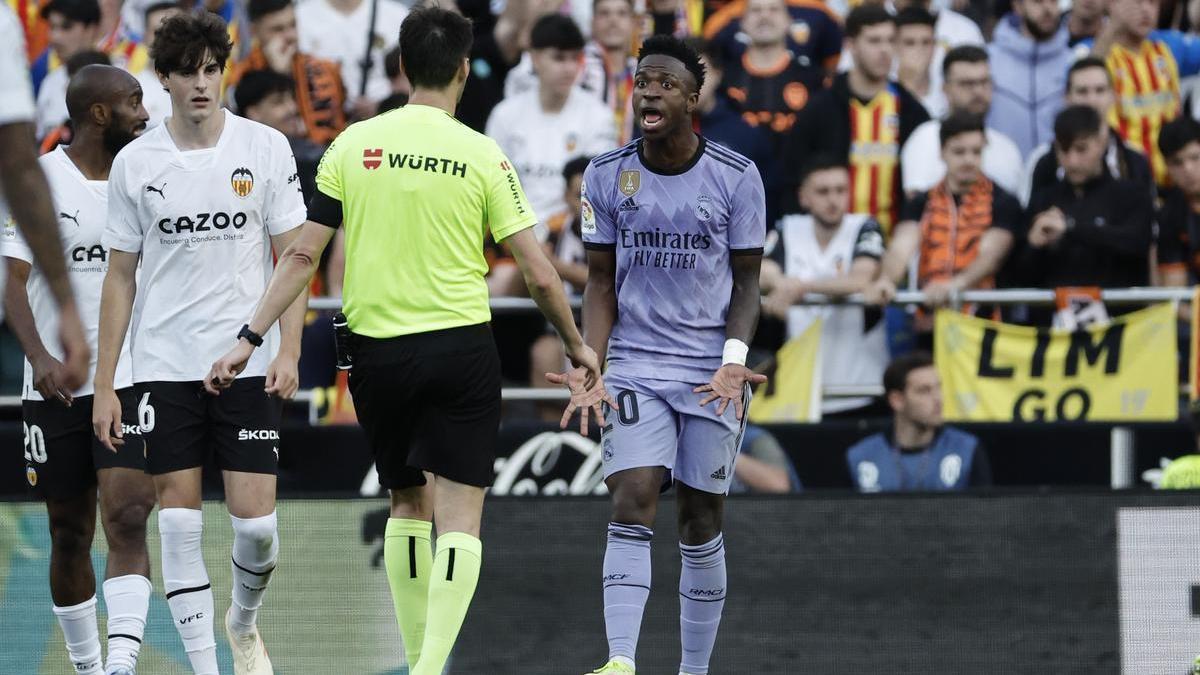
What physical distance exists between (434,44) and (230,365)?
1454 millimetres

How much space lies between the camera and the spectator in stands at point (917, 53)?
513 inches

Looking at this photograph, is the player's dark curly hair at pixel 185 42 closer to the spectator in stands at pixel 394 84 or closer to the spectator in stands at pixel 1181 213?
the spectator in stands at pixel 394 84

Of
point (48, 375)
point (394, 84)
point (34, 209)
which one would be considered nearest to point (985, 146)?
point (394, 84)

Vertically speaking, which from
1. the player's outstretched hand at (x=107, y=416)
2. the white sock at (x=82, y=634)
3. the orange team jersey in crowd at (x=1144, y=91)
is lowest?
the white sock at (x=82, y=634)

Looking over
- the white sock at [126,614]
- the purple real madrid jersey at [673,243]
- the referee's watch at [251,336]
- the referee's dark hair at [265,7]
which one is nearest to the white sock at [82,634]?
the white sock at [126,614]

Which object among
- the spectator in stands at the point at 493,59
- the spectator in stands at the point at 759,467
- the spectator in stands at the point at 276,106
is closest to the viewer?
the spectator in stands at the point at 759,467

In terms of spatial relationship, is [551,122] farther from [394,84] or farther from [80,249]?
[80,249]

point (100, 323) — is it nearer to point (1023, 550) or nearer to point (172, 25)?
point (172, 25)

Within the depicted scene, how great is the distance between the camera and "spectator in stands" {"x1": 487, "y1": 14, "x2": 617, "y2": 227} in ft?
40.4

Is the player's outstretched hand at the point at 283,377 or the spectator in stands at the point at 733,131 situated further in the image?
the spectator in stands at the point at 733,131

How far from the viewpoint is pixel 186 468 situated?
7637mm

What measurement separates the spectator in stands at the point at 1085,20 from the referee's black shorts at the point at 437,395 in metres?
7.91

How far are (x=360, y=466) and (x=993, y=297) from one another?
402 centimetres

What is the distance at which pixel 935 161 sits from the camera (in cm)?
1230
